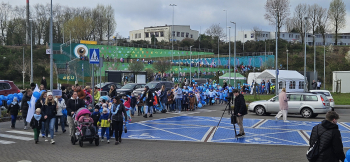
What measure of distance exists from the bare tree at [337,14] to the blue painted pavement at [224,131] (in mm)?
87247

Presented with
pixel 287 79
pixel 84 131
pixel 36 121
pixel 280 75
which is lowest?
pixel 84 131

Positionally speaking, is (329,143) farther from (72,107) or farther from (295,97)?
(295,97)

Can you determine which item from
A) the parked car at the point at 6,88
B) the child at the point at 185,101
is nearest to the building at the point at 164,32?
the child at the point at 185,101

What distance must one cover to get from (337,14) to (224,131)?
307 feet

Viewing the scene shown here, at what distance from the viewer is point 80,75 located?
56.0 metres

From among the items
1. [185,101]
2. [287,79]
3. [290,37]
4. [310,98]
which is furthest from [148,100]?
[290,37]

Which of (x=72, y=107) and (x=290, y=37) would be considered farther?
(x=290, y=37)

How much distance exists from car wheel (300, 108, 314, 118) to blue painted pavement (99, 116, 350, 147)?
93.5 inches

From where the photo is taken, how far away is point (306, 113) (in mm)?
21031

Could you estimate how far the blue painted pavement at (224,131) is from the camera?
13.1 metres

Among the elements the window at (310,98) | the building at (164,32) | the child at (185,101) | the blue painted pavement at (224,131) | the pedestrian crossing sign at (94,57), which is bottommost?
the blue painted pavement at (224,131)

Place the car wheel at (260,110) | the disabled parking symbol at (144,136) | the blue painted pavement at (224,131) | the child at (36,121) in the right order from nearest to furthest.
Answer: the child at (36,121)
the blue painted pavement at (224,131)
the disabled parking symbol at (144,136)
the car wheel at (260,110)

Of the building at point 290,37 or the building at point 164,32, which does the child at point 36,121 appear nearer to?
the building at point 290,37

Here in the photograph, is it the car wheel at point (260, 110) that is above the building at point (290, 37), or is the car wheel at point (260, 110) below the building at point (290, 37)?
below
